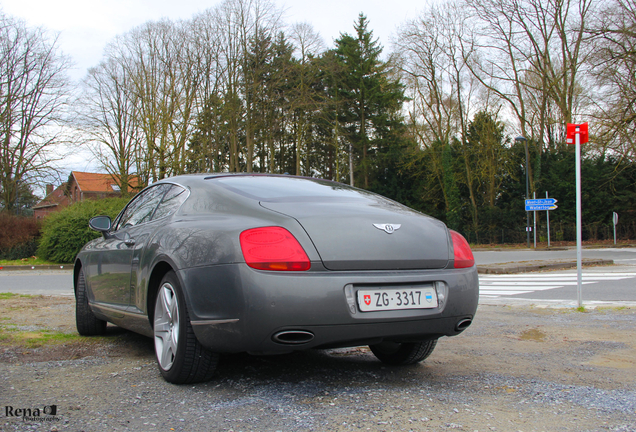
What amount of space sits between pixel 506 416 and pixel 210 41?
108 ft

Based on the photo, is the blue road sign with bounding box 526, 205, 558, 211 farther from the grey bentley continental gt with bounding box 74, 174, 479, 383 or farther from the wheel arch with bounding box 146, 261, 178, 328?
the wheel arch with bounding box 146, 261, 178, 328

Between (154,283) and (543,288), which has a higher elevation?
(154,283)

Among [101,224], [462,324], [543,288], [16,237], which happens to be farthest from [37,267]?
[462,324]

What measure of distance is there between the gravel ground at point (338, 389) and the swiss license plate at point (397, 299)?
50 centimetres

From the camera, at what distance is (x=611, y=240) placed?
33281mm

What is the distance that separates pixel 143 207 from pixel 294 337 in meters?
2.30

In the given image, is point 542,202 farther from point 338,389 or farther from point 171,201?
point 338,389

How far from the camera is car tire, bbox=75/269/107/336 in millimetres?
5012

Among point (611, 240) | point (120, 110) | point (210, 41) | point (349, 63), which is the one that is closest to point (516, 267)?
point (611, 240)

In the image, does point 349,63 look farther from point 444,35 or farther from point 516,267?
point 516,267

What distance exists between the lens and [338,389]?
3164 mm

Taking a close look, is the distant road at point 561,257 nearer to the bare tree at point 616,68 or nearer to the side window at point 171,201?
the bare tree at point 616,68

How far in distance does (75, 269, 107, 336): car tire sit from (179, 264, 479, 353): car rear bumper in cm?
A: 235

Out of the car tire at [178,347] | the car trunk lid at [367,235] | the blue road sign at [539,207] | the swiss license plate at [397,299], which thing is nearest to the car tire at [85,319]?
the car tire at [178,347]
